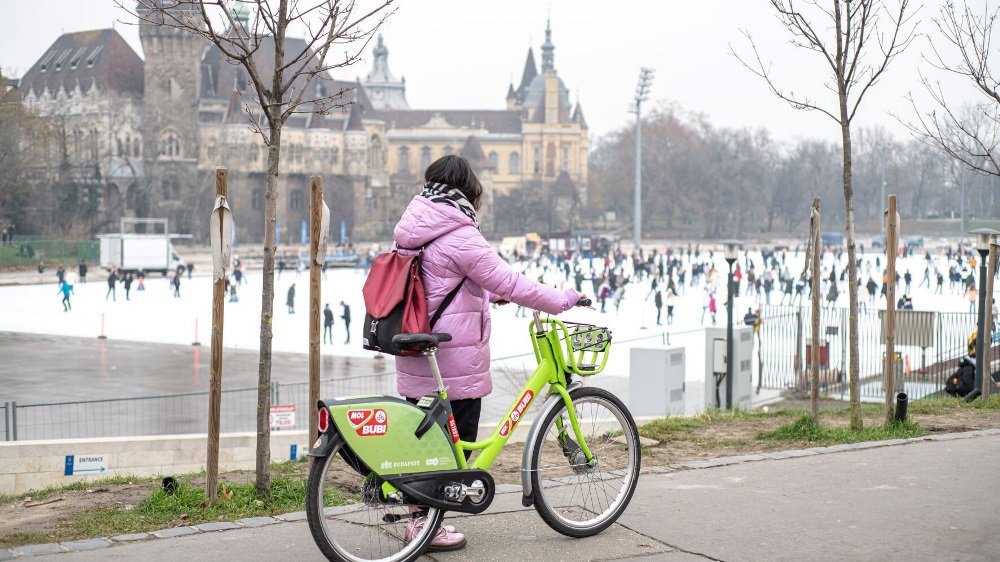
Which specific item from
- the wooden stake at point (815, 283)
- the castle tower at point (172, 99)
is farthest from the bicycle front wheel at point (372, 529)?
the castle tower at point (172, 99)

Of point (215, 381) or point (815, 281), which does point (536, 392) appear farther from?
point (815, 281)

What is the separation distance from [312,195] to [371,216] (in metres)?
105

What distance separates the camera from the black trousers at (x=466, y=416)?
445 centimetres

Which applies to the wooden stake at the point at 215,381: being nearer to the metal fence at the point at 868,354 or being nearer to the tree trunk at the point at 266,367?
the tree trunk at the point at 266,367

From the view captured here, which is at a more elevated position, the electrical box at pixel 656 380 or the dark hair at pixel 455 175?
the dark hair at pixel 455 175

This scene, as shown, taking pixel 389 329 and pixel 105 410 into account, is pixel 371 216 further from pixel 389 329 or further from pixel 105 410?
pixel 389 329

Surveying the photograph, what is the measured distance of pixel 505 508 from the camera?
17.1 ft

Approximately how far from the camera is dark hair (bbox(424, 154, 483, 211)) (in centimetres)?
440

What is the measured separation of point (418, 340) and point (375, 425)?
13.9 inches

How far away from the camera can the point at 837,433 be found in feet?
25.0

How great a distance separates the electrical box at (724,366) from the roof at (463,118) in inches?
4958

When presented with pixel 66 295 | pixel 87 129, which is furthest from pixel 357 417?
pixel 87 129

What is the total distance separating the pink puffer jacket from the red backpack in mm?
76

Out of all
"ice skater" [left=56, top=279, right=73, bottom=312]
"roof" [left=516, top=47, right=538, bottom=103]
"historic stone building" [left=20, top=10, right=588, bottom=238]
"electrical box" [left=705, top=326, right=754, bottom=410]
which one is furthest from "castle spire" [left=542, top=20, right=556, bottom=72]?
"electrical box" [left=705, top=326, right=754, bottom=410]
